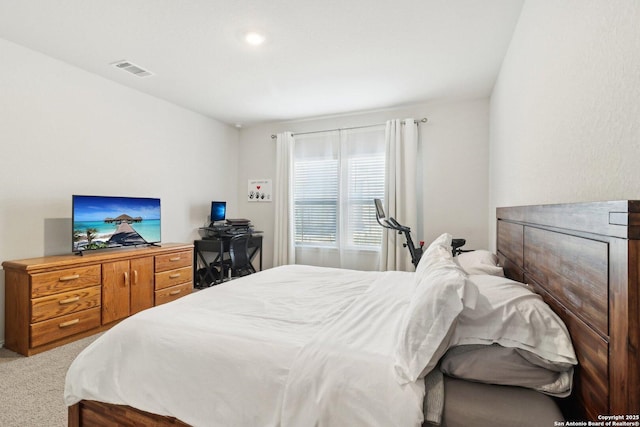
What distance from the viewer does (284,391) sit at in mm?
1108

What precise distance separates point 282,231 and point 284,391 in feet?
12.6

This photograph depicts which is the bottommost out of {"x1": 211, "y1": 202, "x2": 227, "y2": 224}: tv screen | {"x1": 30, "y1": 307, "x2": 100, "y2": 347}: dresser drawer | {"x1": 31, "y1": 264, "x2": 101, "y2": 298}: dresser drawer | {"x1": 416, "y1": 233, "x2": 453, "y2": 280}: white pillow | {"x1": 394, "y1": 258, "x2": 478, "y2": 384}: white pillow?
{"x1": 30, "y1": 307, "x2": 100, "y2": 347}: dresser drawer

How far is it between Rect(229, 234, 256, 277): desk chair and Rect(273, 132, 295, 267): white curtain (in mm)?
518

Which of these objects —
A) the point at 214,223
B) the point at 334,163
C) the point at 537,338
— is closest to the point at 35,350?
the point at 214,223

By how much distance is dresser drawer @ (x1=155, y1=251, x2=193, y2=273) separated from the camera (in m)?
3.59

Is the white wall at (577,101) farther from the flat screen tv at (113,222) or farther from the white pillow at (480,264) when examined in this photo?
the flat screen tv at (113,222)

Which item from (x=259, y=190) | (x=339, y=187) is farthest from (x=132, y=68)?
(x=339, y=187)

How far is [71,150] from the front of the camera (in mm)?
3150

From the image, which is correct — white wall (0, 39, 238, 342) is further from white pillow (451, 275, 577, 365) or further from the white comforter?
white pillow (451, 275, 577, 365)

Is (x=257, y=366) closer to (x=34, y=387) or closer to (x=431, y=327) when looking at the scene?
(x=431, y=327)

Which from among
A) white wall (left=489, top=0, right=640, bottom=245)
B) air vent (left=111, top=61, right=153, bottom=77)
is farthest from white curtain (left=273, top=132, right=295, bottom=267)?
white wall (left=489, top=0, right=640, bottom=245)

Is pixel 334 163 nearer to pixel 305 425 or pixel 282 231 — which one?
pixel 282 231

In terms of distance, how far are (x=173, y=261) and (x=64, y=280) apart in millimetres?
1155

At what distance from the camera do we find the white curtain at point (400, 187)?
13.5ft
